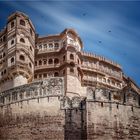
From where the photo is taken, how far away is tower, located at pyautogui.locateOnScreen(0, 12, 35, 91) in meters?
44.7

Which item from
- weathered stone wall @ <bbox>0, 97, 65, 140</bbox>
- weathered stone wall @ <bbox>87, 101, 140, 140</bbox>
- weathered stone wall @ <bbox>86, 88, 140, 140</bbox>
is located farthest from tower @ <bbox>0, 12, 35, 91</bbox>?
weathered stone wall @ <bbox>87, 101, 140, 140</bbox>

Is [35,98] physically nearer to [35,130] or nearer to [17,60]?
[35,130]

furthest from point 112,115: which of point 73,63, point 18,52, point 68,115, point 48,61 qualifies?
point 48,61

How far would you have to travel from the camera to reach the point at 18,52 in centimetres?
4578

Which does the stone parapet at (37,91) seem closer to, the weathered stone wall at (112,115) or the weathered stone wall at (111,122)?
the weathered stone wall at (112,115)

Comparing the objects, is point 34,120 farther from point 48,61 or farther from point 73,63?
point 48,61

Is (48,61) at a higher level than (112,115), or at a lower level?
higher

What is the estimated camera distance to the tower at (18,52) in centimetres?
4473

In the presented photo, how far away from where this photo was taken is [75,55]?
162ft

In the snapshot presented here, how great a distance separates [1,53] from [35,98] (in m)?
21.3

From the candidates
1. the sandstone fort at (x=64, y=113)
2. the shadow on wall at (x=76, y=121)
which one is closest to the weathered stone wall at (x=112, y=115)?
the sandstone fort at (x=64, y=113)

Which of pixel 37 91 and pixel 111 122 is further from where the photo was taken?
pixel 37 91

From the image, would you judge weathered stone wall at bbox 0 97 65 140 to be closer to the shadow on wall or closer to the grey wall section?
the grey wall section

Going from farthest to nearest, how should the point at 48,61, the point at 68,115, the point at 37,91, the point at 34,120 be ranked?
1. the point at 48,61
2. the point at 37,91
3. the point at 34,120
4. the point at 68,115
